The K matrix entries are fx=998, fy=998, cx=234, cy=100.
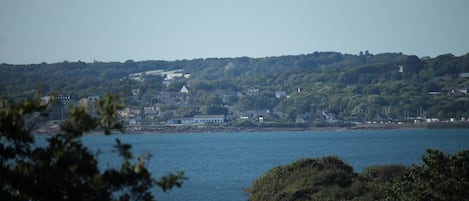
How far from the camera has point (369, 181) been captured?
40.7m

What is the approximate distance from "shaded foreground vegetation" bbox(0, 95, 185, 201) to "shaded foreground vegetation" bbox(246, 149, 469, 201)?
44.5 feet

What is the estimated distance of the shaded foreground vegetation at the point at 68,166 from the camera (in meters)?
12.8

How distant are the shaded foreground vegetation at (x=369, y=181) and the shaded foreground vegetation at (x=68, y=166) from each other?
13.6 meters

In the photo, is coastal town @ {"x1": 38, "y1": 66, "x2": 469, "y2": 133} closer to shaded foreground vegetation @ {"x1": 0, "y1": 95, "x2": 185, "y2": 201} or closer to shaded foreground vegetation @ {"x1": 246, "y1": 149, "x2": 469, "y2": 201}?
shaded foreground vegetation @ {"x1": 246, "y1": 149, "x2": 469, "y2": 201}

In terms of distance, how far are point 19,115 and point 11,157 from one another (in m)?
0.58

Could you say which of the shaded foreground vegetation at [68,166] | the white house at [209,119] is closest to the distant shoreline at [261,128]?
the white house at [209,119]

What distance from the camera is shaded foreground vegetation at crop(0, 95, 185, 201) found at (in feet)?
41.8

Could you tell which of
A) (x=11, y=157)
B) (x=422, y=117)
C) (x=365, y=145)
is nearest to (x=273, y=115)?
(x=422, y=117)

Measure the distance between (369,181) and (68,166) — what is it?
2880 cm

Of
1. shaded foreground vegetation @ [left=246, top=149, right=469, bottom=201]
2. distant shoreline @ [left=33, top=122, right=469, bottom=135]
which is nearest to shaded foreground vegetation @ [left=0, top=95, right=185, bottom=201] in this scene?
shaded foreground vegetation @ [left=246, top=149, right=469, bottom=201]

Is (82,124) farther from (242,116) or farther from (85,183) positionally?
(242,116)

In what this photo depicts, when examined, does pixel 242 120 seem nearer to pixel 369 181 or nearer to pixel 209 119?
pixel 209 119

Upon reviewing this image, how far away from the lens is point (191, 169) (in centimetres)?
8488

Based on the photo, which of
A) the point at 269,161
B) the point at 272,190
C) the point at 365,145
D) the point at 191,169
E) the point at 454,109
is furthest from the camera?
the point at 454,109
